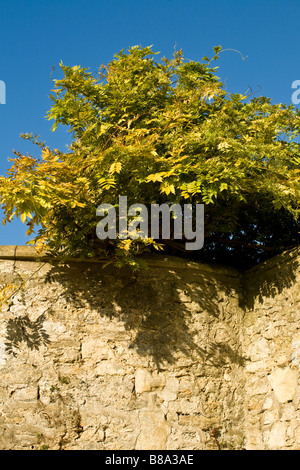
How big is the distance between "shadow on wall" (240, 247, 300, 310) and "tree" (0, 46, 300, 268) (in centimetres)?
29

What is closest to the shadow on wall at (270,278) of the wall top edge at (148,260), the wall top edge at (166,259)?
the wall top edge at (166,259)

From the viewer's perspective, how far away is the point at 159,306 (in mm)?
4516

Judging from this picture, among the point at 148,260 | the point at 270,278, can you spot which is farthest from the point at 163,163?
the point at 270,278

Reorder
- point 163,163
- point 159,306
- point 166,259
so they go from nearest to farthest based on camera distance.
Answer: point 163,163, point 159,306, point 166,259

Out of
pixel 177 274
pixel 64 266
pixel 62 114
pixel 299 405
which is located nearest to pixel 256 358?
pixel 299 405

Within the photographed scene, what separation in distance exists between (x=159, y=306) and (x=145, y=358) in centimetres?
49

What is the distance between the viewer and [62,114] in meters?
4.55

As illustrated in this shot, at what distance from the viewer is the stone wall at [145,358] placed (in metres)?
4.00

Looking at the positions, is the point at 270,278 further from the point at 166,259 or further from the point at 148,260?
the point at 148,260

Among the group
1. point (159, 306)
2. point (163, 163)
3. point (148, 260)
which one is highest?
point (163, 163)

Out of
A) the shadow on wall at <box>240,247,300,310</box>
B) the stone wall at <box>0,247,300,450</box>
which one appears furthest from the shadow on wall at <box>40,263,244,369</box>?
the shadow on wall at <box>240,247,300,310</box>

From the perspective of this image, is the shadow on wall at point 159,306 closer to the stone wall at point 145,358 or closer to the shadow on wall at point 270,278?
the stone wall at point 145,358

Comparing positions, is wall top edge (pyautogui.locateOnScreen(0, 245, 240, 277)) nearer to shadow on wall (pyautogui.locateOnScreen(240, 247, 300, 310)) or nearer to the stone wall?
the stone wall

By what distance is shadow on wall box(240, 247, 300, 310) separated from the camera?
4258mm
